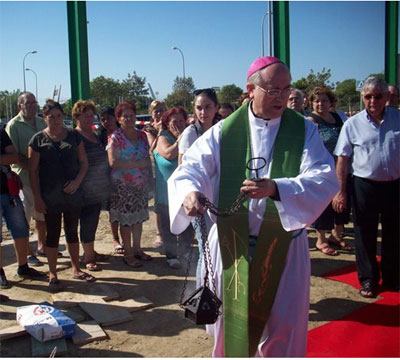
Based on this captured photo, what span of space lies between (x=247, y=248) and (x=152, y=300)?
6.95 ft

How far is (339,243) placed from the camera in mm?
6227

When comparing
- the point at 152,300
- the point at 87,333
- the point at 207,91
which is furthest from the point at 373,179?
the point at 87,333

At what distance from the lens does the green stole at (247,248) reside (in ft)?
8.77

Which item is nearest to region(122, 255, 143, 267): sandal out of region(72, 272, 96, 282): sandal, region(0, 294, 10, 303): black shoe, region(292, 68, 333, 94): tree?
region(72, 272, 96, 282): sandal

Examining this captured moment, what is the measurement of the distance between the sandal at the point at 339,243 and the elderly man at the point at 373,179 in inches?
51.1

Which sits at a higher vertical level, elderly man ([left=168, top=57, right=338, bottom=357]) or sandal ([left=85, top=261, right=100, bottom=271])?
elderly man ([left=168, top=57, right=338, bottom=357])

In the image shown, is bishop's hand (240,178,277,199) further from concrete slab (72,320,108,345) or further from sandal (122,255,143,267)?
sandal (122,255,143,267)

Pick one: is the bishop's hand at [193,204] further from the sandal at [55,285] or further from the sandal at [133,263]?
the sandal at [133,263]

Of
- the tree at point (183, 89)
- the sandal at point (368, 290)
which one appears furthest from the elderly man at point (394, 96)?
the tree at point (183, 89)

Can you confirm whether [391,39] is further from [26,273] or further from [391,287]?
[26,273]

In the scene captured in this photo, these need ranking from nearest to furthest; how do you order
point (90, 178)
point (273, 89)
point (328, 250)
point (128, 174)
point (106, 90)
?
point (273, 89) < point (90, 178) < point (128, 174) < point (328, 250) < point (106, 90)

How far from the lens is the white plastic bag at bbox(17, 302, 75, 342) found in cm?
→ 350

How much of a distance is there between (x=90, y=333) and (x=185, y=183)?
6.12 ft

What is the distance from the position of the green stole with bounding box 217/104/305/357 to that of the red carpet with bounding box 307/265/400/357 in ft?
3.28
